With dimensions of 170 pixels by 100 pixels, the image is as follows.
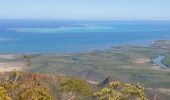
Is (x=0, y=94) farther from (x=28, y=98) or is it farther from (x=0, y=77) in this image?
(x=0, y=77)

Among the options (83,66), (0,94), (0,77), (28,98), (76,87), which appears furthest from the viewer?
(83,66)

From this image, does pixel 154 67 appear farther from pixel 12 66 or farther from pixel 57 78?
pixel 57 78

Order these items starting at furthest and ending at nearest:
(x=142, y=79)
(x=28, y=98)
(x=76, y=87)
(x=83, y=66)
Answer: (x=83, y=66) → (x=142, y=79) → (x=76, y=87) → (x=28, y=98)

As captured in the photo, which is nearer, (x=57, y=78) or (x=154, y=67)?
(x=57, y=78)

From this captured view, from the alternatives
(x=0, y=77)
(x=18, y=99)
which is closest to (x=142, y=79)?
(x=0, y=77)

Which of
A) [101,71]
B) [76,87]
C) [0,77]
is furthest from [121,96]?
[101,71]

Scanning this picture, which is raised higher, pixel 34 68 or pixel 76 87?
pixel 76 87

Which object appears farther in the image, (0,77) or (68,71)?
(68,71)

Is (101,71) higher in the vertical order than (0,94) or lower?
lower

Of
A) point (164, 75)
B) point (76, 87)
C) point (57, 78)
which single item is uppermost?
point (76, 87)
